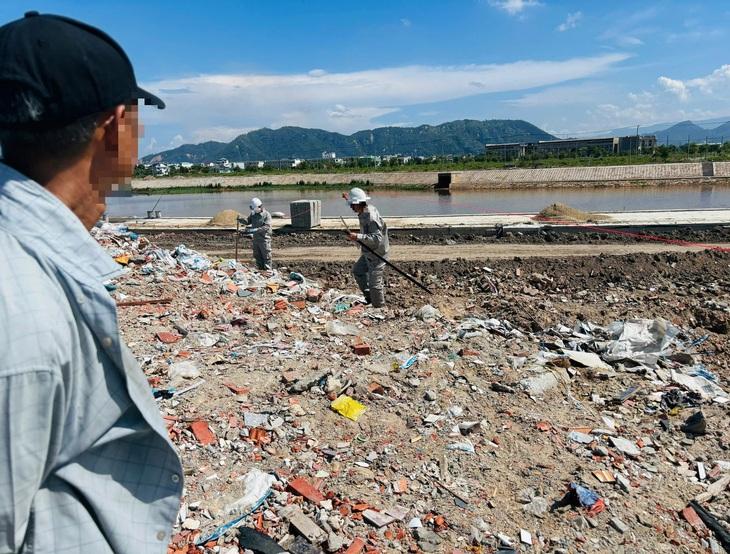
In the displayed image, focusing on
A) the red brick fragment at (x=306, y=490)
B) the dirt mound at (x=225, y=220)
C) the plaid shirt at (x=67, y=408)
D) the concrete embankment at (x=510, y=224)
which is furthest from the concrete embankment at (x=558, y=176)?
the plaid shirt at (x=67, y=408)

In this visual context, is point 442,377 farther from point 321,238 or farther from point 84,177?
point 321,238

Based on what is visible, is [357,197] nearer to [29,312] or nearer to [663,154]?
[29,312]

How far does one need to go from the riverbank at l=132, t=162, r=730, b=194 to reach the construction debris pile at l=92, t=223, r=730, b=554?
37493 mm

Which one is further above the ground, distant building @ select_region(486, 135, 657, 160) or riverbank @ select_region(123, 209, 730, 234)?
distant building @ select_region(486, 135, 657, 160)

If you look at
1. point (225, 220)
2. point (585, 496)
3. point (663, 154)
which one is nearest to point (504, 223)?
point (225, 220)

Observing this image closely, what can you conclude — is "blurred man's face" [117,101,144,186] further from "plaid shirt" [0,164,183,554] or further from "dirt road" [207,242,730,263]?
"dirt road" [207,242,730,263]

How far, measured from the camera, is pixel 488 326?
25.0 feet

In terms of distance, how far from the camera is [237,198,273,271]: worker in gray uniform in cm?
1186

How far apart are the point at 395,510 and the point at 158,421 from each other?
273 centimetres

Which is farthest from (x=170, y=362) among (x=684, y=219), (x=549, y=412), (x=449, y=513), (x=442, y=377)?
(x=684, y=219)

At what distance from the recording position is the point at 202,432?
419 cm

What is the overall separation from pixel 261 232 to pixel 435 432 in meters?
8.28

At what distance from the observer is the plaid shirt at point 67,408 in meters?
0.91

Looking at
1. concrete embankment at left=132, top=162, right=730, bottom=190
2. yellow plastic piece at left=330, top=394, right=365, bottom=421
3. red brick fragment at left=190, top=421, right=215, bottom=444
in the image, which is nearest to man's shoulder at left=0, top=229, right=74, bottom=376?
red brick fragment at left=190, top=421, right=215, bottom=444
